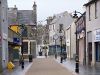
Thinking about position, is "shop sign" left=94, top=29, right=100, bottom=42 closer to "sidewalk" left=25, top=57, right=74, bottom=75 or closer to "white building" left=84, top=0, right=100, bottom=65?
"white building" left=84, top=0, right=100, bottom=65

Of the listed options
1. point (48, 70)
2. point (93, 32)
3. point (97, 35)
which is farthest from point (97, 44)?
point (48, 70)

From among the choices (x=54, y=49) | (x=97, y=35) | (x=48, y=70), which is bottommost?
(x=48, y=70)

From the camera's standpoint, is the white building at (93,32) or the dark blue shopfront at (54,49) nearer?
the white building at (93,32)

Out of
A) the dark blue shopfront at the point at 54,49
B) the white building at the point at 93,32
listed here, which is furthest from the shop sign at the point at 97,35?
the dark blue shopfront at the point at 54,49

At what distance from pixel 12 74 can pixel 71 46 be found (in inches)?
2071

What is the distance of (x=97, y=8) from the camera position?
51000 mm

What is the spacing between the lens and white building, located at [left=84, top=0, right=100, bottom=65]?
51.0 meters

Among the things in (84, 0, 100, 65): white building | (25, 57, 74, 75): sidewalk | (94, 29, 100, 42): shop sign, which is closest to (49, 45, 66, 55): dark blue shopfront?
(84, 0, 100, 65): white building

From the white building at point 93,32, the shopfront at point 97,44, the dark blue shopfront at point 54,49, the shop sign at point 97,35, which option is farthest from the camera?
the dark blue shopfront at point 54,49

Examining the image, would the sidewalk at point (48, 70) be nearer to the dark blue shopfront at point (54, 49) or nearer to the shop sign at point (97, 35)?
the shop sign at point (97, 35)

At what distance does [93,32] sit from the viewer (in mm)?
53344

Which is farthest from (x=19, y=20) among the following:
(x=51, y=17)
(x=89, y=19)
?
(x=89, y=19)

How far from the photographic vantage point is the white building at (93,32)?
2008 inches

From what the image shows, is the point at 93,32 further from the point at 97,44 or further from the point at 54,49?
the point at 54,49
